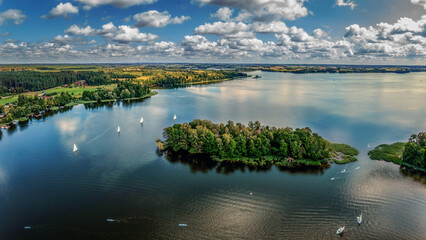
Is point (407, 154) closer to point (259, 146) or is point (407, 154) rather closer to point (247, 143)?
point (259, 146)

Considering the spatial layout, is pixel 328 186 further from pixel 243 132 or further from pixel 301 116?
pixel 301 116

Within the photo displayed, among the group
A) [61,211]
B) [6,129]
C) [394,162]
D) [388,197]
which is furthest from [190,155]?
[6,129]

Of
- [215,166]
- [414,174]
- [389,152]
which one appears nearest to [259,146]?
[215,166]

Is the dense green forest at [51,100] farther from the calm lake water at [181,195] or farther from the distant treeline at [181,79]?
the distant treeline at [181,79]

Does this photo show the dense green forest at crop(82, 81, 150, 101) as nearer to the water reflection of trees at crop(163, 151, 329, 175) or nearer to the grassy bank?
the water reflection of trees at crop(163, 151, 329, 175)

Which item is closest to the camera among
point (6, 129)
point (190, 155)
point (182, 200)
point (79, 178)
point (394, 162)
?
point (182, 200)

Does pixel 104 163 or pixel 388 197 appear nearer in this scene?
pixel 388 197
